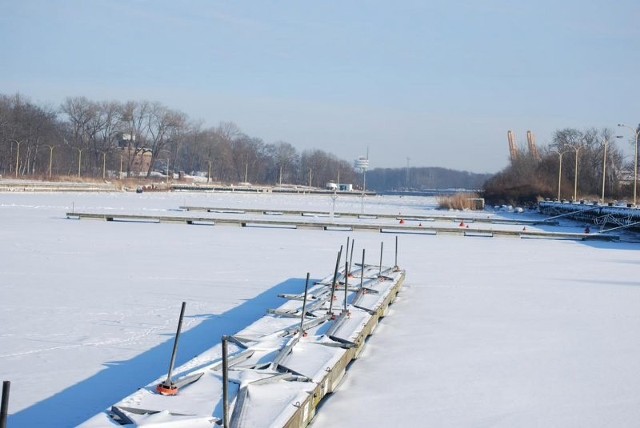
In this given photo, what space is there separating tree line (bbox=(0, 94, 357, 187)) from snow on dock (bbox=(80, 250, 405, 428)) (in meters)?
89.3

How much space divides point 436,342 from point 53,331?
4.43 meters

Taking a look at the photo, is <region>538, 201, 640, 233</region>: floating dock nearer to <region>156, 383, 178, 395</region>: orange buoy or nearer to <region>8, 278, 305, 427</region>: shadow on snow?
<region>8, 278, 305, 427</region>: shadow on snow

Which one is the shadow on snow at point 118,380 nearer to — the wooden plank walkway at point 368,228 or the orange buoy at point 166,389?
the orange buoy at point 166,389

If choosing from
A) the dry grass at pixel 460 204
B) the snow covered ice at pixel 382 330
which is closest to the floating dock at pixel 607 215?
the dry grass at pixel 460 204

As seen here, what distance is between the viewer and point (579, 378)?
8.25 m

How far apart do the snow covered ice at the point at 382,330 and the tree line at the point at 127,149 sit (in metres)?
81.3

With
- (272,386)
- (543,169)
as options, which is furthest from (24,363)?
(543,169)

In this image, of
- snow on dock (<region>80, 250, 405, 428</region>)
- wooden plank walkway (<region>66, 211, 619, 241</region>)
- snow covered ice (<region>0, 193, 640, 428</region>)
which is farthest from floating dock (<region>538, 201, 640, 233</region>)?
snow on dock (<region>80, 250, 405, 428</region>)

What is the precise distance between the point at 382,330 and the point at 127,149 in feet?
423

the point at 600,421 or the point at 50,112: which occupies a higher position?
the point at 50,112

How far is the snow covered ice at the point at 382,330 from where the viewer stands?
7168mm

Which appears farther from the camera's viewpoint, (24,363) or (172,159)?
(172,159)

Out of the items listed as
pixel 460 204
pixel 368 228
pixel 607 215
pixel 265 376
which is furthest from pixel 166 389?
pixel 460 204

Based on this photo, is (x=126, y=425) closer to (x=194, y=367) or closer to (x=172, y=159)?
(x=194, y=367)
